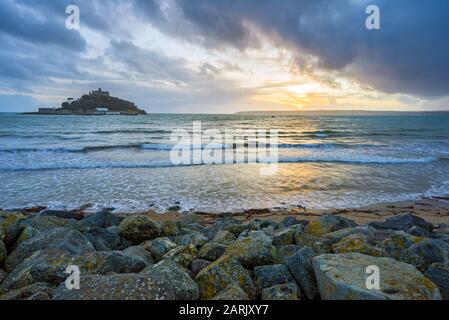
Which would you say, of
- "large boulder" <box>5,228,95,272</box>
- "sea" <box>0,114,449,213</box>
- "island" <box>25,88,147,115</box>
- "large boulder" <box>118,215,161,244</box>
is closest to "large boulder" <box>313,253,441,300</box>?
"large boulder" <box>5,228,95,272</box>

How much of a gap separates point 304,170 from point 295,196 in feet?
17.1

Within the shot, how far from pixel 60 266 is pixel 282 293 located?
91.2 inches

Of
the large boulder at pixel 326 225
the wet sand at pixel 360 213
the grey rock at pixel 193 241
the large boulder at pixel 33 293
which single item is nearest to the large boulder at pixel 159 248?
the grey rock at pixel 193 241

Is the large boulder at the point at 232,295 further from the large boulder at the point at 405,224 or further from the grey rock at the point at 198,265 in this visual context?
the large boulder at the point at 405,224

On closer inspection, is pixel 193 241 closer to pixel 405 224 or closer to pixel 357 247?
pixel 357 247

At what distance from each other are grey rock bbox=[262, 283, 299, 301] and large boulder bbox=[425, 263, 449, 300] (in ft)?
5.04

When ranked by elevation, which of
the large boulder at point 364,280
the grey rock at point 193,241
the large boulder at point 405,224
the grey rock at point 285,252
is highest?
the large boulder at point 364,280

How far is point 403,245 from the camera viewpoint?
13.8 ft

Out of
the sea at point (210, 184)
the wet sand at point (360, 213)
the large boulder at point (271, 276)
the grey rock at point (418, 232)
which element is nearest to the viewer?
the large boulder at point (271, 276)

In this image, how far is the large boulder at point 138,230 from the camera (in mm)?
5184

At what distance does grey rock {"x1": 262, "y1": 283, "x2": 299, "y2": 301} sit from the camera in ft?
9.05

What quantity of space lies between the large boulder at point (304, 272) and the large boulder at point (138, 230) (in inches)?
110

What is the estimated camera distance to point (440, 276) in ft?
10.4

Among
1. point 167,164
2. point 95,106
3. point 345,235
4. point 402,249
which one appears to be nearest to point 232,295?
point 402,249
